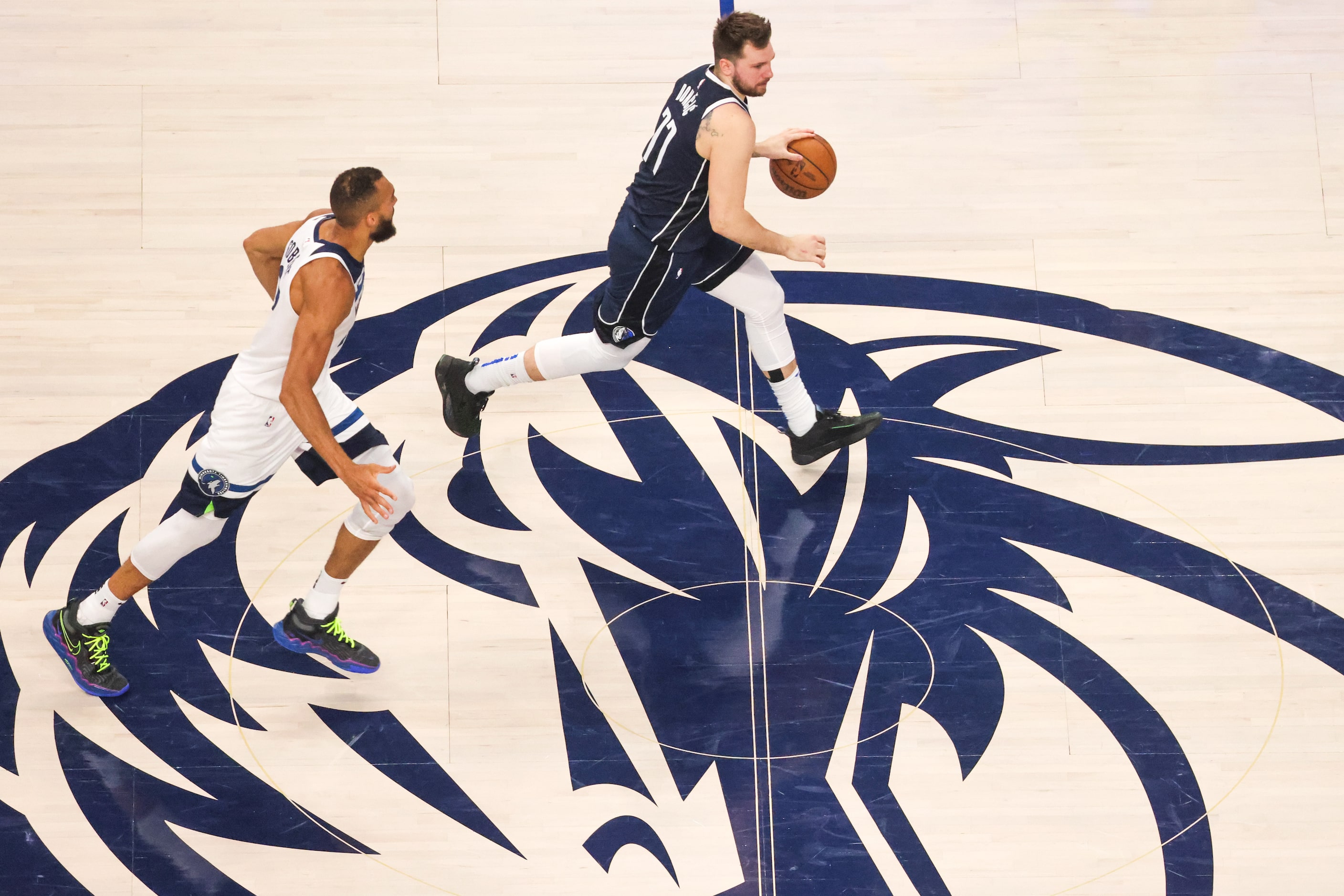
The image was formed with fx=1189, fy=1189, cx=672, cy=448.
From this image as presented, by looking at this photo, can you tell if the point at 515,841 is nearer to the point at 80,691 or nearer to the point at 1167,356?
the point at 80,691

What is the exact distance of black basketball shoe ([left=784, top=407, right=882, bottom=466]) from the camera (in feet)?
14.8

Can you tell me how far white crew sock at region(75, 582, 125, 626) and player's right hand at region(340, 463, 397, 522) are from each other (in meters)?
1.12

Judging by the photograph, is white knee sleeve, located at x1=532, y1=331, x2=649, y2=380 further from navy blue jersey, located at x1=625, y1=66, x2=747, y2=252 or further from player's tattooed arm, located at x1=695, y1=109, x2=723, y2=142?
player's tattooed arm, located at x1=695, y1=109, x2=723, y2=142

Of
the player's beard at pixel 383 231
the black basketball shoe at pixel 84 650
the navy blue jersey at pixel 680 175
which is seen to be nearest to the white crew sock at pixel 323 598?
the black basketball shoe at pixel 84 650

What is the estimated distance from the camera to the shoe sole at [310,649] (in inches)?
166

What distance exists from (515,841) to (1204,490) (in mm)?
2933

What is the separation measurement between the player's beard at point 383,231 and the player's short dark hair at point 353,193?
0.07m

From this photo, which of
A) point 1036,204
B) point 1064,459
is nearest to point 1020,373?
point 1064,459

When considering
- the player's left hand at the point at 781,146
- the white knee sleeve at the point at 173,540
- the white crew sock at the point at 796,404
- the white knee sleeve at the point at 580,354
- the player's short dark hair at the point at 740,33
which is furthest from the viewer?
the white crew sock at the point at 796,404

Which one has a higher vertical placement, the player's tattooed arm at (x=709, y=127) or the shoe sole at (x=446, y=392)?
the player's tattooed arm at (x=709, y=127)

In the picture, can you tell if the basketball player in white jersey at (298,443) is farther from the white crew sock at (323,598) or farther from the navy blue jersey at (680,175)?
the navy blue jersey at (680,175)

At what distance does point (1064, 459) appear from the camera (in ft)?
15.4

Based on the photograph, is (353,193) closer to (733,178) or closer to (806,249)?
(733,178)

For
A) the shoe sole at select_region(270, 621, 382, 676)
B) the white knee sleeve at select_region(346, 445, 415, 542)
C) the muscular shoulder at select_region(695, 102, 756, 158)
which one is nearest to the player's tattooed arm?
the muscular shoulder at select_region(695, 102, 756, 158)
